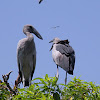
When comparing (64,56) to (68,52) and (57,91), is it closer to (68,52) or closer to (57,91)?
(68,52)

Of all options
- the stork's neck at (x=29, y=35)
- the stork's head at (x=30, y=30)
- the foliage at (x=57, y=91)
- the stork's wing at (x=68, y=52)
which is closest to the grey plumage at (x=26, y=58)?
the stork's neck at (x=29, y=35)

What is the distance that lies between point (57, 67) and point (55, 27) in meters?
3.76

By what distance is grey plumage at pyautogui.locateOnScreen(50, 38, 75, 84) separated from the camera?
9130mm

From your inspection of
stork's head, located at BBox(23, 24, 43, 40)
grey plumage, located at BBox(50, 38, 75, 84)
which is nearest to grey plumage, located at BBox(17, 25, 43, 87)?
stork's head, located at BBox(23, 24, 43, 40)

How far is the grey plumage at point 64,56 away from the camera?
9130 mm

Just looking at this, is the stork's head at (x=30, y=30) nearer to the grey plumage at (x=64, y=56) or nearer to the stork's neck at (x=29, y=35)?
the stork's neck at (x=29, y=35)

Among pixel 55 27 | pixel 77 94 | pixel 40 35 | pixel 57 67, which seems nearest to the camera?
pixel 77 94

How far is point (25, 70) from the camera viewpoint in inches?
325

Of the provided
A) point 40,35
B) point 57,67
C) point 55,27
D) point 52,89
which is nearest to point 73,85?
point 52,89

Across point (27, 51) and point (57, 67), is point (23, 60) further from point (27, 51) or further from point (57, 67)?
point (57, 67)

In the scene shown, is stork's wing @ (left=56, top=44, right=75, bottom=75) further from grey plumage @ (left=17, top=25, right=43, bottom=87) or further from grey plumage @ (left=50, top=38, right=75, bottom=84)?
grey plumage @ (left=17, top=25, right=43, bottom=87)

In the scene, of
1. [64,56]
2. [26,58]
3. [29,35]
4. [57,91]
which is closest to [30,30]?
[29,35]

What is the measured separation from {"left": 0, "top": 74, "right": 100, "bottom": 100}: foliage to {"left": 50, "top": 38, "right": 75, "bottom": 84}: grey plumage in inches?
147

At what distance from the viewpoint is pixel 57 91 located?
180 inches
